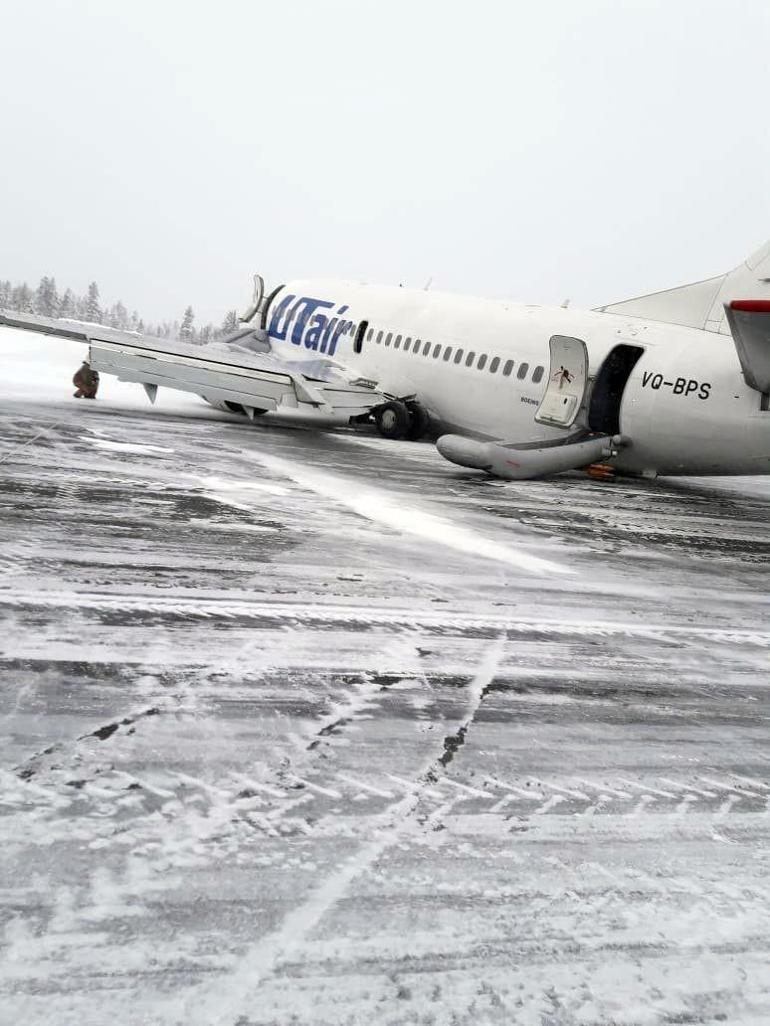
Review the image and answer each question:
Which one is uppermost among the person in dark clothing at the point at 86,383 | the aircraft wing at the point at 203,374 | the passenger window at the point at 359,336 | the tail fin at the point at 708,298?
the tail fin at the point at 708,298

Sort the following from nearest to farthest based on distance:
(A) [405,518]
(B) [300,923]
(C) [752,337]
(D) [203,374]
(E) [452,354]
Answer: (B) [300,923], (A) [405,518], (C) [752,337], (D) [203,374], (E) [452,354]

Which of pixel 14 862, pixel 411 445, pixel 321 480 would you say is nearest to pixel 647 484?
pixel 411 445

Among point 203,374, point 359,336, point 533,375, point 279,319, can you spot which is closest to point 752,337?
point 533,375

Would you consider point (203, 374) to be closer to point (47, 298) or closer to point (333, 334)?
point (333, 334)

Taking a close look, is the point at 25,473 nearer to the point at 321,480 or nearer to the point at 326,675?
the point at 321,480

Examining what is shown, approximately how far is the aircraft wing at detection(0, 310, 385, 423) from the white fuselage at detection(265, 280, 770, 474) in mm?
1528

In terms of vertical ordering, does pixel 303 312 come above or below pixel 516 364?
above

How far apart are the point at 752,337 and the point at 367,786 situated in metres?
8.80

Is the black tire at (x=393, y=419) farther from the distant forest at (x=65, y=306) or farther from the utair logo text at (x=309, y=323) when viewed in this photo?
the distant forest at (x=65, y=306)

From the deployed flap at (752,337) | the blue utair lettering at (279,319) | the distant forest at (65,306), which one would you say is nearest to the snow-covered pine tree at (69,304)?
the distant forest at (65,306)

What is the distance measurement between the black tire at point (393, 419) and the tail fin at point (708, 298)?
461cm

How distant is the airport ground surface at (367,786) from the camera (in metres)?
1.89

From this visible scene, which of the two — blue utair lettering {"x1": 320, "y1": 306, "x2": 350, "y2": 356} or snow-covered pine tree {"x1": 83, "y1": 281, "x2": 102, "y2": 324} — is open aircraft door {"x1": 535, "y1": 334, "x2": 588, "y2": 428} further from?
snow-covered pine tree {"x1": 83, "y1": 281, "x2": 102, "y2": 324}

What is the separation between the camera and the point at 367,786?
270cm
